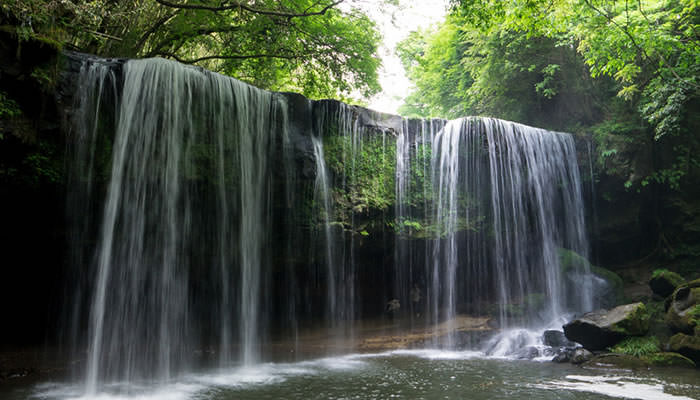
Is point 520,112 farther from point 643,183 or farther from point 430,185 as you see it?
point 430,185

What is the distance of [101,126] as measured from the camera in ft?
25.3

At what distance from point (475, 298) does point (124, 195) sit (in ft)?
30.2

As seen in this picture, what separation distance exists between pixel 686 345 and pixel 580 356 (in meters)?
1.78

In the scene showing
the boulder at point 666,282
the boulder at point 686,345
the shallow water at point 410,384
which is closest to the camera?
the shallow water at point 410,384

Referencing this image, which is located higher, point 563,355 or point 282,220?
point 282,220

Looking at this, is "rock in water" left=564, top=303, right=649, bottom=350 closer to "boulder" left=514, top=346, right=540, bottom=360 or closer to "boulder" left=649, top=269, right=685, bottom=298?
"boulder" left=514, top=346, right=540, bottom=360

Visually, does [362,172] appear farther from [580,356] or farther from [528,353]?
[580,356]

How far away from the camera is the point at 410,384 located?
6.24 metres

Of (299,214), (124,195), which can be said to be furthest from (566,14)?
(124,195)

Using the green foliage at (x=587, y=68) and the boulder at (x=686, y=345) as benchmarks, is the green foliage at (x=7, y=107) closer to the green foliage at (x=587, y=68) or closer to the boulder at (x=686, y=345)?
the green foliage at (x=587, y=68)

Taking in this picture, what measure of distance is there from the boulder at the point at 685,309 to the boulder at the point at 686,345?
0.90ft

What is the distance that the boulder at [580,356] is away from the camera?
7863mm

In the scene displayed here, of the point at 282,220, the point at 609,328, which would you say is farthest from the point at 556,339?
the point at 282,220

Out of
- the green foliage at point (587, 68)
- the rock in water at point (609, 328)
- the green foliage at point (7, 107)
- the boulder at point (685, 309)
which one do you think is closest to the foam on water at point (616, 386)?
the rock in water at point (609, 328)
